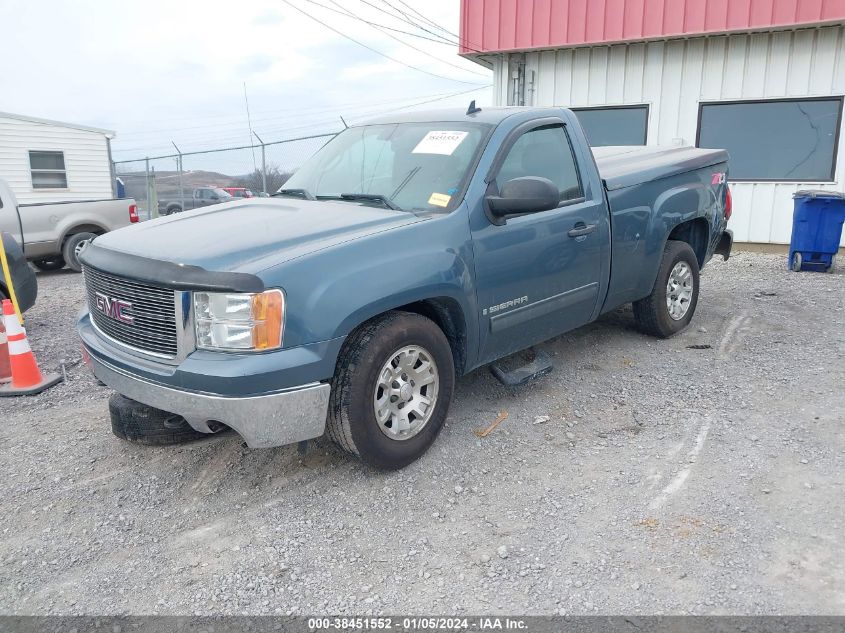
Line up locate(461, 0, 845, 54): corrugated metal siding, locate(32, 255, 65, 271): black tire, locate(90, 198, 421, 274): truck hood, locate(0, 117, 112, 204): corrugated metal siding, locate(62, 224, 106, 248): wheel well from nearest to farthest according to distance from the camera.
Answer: locate(90, 198, 421, 274): truck hood < locate(461, 0, 845, 54): corrugated metal siding < locate(62, 224, 106, 248): wheel well < locate(32, 255, 65, 271): black tire < locate(0, 117, 112, 204): corrugated metal siding

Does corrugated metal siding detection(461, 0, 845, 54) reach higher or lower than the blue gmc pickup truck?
higher

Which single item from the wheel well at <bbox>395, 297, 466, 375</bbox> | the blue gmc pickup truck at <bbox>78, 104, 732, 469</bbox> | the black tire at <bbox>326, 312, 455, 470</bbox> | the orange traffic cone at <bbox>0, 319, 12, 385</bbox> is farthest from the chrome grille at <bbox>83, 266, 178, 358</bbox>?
the orange traffic cone at <bbox>0, 319, 12, 385</bbox>

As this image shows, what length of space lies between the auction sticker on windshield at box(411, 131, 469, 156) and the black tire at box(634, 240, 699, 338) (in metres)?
2.26

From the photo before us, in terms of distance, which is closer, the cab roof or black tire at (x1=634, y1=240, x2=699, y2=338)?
the cab roof

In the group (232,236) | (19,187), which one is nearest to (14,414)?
A: (232,236)

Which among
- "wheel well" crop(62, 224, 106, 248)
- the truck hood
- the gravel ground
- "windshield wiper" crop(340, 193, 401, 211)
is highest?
"windshield wiper" crop(340, 193, 401, 211)

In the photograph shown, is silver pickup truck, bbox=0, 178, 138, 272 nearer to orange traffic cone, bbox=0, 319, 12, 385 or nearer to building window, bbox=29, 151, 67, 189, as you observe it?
building window, bbox=29, 151, 67, 189

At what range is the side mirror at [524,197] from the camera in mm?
3788

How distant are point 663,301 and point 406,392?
300 cm

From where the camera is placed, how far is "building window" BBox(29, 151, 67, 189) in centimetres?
1616

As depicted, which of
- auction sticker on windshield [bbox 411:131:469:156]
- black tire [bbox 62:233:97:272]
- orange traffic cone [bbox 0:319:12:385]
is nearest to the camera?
auction sticker on windshield [bbox 411:131:469:156]

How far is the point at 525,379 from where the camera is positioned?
436 cm

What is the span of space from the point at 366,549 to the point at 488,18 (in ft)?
35.1

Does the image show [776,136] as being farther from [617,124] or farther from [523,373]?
[523,373]
